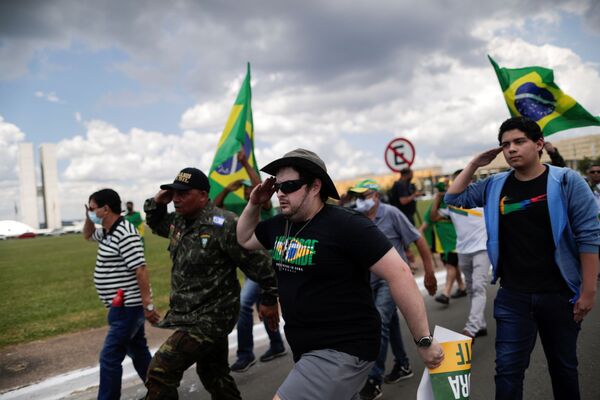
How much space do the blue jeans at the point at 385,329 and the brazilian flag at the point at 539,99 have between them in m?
2.87

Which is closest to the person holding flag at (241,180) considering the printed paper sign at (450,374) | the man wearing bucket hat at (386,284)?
the man wearing bucket hat at (386,284)

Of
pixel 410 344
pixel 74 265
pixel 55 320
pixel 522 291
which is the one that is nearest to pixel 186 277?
pixel 522 291

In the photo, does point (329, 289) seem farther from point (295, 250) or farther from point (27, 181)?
point (27, 181)

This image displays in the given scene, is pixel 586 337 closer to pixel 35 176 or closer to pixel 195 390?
pixel 195 390

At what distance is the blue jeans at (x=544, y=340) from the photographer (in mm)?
2926

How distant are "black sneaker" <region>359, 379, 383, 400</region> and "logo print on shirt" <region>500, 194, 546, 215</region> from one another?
191 centimetres

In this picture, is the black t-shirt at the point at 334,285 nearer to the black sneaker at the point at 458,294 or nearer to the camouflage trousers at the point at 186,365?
the camouflage trousers at the point at 186,365

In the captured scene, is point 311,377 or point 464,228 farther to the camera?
point 464,228

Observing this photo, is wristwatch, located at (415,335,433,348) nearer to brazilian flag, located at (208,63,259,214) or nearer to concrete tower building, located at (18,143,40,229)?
brazilian flag, located at (208,63,259,214)

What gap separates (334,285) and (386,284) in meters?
2.23

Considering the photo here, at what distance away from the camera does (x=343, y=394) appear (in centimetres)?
231

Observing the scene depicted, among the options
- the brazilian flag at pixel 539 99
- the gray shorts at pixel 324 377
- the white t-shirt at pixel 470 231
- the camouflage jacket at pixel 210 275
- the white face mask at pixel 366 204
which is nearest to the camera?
the gray shorts at pixel 324 377

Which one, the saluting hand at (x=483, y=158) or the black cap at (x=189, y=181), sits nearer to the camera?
the saluting hand at (x=483, y=158)

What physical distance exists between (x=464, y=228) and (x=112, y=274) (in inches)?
163
